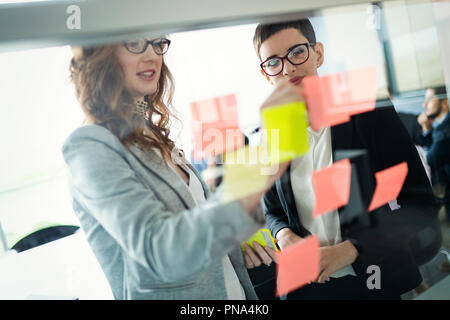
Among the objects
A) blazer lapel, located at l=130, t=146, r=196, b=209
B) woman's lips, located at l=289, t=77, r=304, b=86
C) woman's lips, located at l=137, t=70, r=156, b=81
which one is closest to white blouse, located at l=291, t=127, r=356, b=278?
woman's lips, located at l=289, t=77, r=304, b=86

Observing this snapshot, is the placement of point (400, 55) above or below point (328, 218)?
above

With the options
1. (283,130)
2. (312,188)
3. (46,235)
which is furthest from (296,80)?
(46,235)

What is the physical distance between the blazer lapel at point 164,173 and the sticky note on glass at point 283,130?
0.20 m

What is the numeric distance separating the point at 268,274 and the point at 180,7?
0.66 metres

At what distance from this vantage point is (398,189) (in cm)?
93

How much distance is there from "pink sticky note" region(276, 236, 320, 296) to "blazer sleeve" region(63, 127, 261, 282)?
211 mm

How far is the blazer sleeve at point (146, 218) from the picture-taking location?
2.15 ft

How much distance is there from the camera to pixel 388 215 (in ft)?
3.02

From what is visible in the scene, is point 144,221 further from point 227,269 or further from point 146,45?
point 146,45

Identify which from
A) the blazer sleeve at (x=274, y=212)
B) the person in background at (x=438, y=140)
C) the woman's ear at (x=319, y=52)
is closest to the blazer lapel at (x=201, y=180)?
the blazer sleeve at (x=274, y=212)

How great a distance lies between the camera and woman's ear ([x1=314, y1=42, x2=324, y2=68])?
868mm
